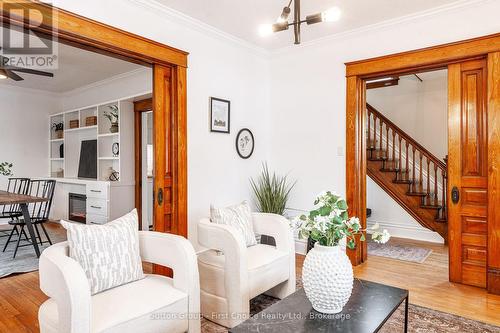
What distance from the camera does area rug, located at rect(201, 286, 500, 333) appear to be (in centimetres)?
221

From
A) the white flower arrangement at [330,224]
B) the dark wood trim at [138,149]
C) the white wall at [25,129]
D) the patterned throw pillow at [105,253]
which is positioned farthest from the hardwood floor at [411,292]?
the white wall at [25,129]

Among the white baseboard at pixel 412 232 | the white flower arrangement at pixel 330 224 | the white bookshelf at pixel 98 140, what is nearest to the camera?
the white flower arrangement at pixel 330 224

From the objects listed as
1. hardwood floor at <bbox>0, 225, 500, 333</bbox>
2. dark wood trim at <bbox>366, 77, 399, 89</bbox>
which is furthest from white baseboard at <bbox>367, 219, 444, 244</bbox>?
dark wood trim at <bbox>366, 77, 399, 89</bbox>

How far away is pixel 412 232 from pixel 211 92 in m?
3.71

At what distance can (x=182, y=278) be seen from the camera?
6.37ft

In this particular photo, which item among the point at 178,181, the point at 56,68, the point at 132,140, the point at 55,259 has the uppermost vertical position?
the point at 56,68

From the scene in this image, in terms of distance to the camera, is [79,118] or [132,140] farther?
[79,118]

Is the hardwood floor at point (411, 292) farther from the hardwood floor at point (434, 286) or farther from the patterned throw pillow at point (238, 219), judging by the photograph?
the patterned throw pillow at point (238, 219)

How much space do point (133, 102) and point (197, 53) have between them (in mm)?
2204

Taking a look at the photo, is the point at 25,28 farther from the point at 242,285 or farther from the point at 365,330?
the point at 365,330

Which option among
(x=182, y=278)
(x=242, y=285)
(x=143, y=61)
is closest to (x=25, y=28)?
(x=143, y=61)

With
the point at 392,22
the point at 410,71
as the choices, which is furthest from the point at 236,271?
the point at 392,22

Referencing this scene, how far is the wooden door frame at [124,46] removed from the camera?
7.35ft

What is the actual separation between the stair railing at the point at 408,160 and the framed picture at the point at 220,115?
295 cm
